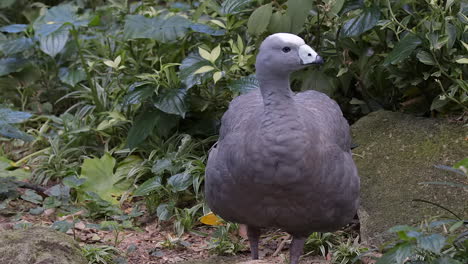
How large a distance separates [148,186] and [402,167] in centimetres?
144

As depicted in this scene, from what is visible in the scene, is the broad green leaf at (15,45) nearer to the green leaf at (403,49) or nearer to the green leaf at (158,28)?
the green leaf at (158,28)

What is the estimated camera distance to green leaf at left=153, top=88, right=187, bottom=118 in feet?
14.6

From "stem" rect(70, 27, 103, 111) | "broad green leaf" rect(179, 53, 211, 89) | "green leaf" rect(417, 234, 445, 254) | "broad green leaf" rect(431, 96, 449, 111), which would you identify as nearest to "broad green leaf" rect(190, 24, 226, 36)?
"broad green leaf" rect(179, 53, 211, 89)

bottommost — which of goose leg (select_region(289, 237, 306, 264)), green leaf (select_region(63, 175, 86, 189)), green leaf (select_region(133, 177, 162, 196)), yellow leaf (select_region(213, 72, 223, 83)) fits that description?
green leaf (select_region(133, 177, 162, 196))

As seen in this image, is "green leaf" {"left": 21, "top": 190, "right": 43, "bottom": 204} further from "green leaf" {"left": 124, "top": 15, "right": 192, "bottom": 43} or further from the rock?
the rock

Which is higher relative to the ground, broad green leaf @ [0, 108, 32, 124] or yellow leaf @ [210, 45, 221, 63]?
yellow leaf @ [210, 45, 221, 63]

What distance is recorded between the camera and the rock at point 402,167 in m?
3.76

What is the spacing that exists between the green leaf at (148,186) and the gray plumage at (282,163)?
1.01 metres

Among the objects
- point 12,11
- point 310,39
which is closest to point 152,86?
point 310,39

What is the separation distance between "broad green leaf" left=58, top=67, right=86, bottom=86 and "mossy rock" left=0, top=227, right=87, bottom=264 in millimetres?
2118

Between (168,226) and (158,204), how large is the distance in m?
0.17

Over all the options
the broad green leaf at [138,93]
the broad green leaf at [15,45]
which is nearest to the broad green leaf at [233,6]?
the broad green leaf at [138,93]

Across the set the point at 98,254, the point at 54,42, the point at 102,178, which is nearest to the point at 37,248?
the point at 98,254

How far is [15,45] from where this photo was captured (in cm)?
565
